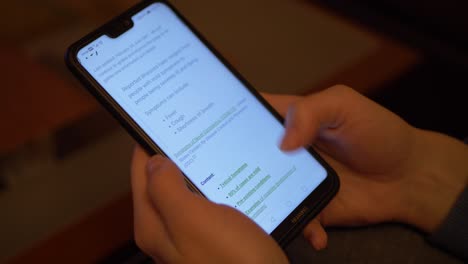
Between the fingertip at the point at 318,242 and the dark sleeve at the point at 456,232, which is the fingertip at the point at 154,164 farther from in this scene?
the dark sleeve at the point at 456,232

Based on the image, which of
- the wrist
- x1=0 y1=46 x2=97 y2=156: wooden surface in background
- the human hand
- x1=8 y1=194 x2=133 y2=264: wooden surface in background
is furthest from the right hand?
x1=0 y1=46 x2=97 y2=156: wooden surface in background

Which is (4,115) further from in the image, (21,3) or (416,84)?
(416,84)

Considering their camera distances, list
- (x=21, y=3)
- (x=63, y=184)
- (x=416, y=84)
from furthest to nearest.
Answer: (x=21, y=3), (x=416, y=84), (x=63, y=184)

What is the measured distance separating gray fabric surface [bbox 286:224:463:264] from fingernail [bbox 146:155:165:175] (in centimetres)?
19

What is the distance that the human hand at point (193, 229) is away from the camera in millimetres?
329

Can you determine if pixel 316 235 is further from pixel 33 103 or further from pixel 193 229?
pixel 33 103

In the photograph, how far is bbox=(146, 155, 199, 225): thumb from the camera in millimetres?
344

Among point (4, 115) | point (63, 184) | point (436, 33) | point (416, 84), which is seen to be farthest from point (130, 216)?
point (436, 33)

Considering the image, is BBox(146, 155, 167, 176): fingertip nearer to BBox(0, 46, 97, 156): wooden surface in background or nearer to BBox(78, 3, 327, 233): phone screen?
BBox(78, 3, 327, 233): phone screen

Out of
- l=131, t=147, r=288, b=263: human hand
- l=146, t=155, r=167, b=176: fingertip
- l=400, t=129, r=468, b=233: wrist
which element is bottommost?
l=400, t=129, r=468, b=233: wrist

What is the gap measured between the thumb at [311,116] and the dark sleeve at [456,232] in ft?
0.53

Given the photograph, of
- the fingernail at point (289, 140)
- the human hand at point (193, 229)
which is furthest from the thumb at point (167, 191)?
the fingernail at point (289, 140)

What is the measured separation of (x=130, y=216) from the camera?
0.57 meters

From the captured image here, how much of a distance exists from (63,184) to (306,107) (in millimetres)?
469
